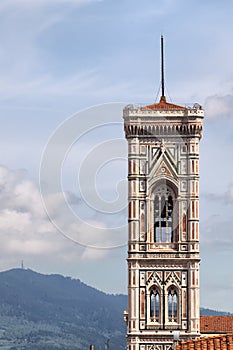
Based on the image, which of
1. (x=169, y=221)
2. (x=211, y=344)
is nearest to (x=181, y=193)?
(x=169, y=221)

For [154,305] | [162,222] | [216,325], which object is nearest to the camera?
[154,305]

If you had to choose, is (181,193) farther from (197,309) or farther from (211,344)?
(211,344)

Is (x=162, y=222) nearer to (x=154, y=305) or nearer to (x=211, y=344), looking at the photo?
(x=154, y=305)

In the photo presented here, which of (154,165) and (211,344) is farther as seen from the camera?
(154,165)

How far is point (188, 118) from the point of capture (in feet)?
378

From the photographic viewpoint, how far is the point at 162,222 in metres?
115

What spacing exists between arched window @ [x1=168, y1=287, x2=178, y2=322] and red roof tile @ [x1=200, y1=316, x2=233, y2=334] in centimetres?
591

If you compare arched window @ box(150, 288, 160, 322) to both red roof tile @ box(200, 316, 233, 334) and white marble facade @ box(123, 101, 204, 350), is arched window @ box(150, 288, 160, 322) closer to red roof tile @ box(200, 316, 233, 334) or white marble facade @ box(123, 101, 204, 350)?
white marble facade @ box(123, 101, 204, 350)

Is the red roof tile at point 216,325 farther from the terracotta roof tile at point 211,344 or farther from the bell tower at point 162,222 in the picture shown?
the terracotta roof tile at point 211,344

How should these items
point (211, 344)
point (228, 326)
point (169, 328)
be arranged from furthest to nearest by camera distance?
point (228, 326), point (169, 328), point (211, 344)

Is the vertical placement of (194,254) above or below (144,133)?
below

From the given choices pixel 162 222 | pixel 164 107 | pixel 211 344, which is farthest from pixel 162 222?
pixel 211 344

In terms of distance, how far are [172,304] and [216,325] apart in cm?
806

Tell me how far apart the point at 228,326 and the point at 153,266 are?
1292 cm
